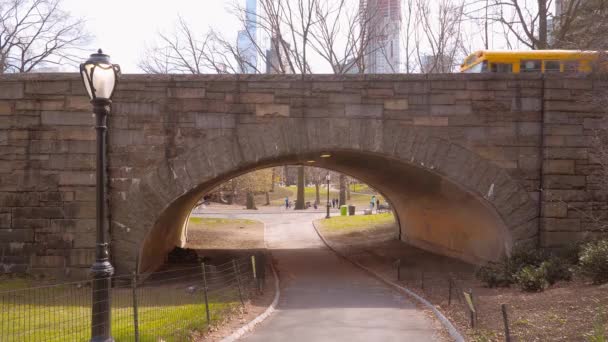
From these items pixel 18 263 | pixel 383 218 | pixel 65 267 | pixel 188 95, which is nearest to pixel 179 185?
pixel 188 95

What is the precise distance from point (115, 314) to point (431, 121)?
23.9ft

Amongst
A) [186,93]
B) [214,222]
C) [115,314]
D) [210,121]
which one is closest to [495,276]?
[210,121]

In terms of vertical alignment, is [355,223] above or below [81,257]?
below

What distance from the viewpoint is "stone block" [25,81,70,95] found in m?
11.0

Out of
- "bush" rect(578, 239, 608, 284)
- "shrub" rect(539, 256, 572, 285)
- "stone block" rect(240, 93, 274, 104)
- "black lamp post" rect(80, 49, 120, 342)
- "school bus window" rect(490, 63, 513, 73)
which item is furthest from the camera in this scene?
"school bus window" rect(490, 63, 513, 73)

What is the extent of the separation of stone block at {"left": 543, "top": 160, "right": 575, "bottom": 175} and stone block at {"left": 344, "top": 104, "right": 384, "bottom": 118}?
3.78 meters

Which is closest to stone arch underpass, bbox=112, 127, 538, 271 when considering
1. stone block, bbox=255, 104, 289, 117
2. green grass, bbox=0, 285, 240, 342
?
stone block, bbox=255, 104, 289, 117

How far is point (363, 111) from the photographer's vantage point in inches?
455

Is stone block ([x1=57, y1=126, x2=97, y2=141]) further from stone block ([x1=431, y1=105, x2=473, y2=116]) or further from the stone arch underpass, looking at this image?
stone block ([x1=431, y1=105, x2=473, y2=116])

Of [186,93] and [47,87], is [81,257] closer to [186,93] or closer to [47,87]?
[47,87]

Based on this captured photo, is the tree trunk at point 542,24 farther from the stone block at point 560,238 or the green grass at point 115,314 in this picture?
the green grass at point 115,314

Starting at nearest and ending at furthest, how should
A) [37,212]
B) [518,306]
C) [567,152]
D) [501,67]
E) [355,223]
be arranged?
1. [518,306]
2. [37,212]
3. [567,152]
4. [501,67]
5. [355,223]

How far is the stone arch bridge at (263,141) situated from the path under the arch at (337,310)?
304 centimetres

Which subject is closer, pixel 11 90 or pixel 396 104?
pixel 11 90
